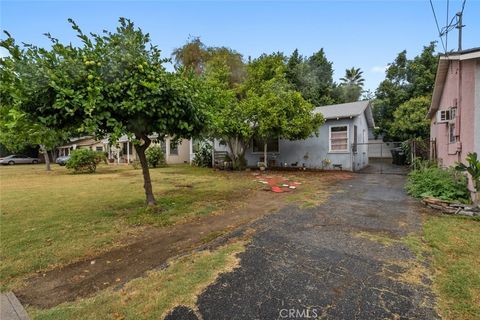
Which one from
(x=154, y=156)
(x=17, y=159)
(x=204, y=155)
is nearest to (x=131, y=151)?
(x=154, y=156)

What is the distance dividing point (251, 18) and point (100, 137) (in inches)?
343

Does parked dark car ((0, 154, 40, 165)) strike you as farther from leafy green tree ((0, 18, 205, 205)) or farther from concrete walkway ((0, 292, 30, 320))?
concrete walkway ((0, 292, 30, 320))

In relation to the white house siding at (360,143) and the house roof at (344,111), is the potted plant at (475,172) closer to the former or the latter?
the house roof at (344,111)

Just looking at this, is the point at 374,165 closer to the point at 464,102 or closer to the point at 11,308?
the point at 464,102

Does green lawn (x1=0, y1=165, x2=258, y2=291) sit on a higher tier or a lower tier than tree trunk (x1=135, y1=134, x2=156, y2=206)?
lower

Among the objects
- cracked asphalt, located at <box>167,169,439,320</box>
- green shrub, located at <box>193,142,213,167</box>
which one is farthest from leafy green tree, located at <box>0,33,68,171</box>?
green shrub, located at <box>193,142,213,167</box>

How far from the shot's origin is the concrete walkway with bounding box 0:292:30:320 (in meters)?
2.41

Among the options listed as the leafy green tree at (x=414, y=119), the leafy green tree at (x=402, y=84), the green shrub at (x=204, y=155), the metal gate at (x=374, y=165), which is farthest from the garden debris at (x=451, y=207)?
the leafy green tree at (x=402, y=84)

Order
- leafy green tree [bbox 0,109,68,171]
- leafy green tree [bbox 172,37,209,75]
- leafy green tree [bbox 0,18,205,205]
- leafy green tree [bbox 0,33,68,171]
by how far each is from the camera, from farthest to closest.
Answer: leafy green tree [bbox 172,37,209,75] < leafy green tree [bbox 0,18,205,205] < leafy green tree [bbox 0,33,68,171] < leafy green tree [bbox 0,109,68,171]

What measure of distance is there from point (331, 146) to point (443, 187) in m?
7.99

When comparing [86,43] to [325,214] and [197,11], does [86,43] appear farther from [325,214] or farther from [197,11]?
[197,11]

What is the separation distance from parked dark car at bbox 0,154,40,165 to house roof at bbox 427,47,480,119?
4258cm

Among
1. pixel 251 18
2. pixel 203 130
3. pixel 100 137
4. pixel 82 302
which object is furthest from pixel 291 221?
pixel 251 18

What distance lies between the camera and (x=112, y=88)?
4.46m
